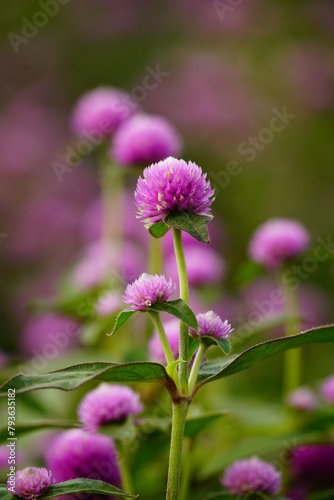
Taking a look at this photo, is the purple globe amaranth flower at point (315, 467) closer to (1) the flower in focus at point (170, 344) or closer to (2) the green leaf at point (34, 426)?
(1) the flower in focus at point (170, 344)

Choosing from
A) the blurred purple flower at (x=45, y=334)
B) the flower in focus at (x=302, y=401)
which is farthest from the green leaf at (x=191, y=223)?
the blurred purple flower at (x=45, y=334)

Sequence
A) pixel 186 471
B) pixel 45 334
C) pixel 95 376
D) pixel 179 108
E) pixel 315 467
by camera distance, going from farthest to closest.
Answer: pixel 179 108, pixel 45 334, pixel 315 467, pixel 186 471, pixel 95 376

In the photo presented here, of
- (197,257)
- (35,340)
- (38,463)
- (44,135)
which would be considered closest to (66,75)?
(44,135)

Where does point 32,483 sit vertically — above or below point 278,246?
below

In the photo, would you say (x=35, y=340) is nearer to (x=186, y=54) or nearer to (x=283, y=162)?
(x=283, y=162)

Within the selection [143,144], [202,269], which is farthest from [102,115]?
[202,269]

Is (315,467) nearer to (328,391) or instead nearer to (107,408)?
(328,391)
